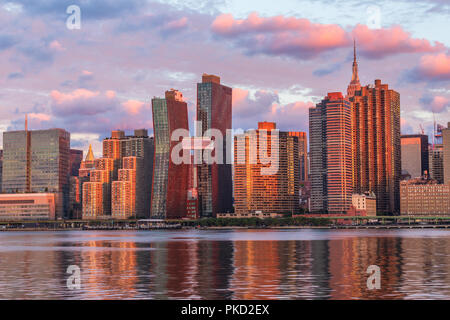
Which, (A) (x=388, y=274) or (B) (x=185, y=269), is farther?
(B) (x=185, y=269)

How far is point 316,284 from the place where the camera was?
74250mm

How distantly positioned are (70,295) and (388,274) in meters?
38.5

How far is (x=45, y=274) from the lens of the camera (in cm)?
8912
